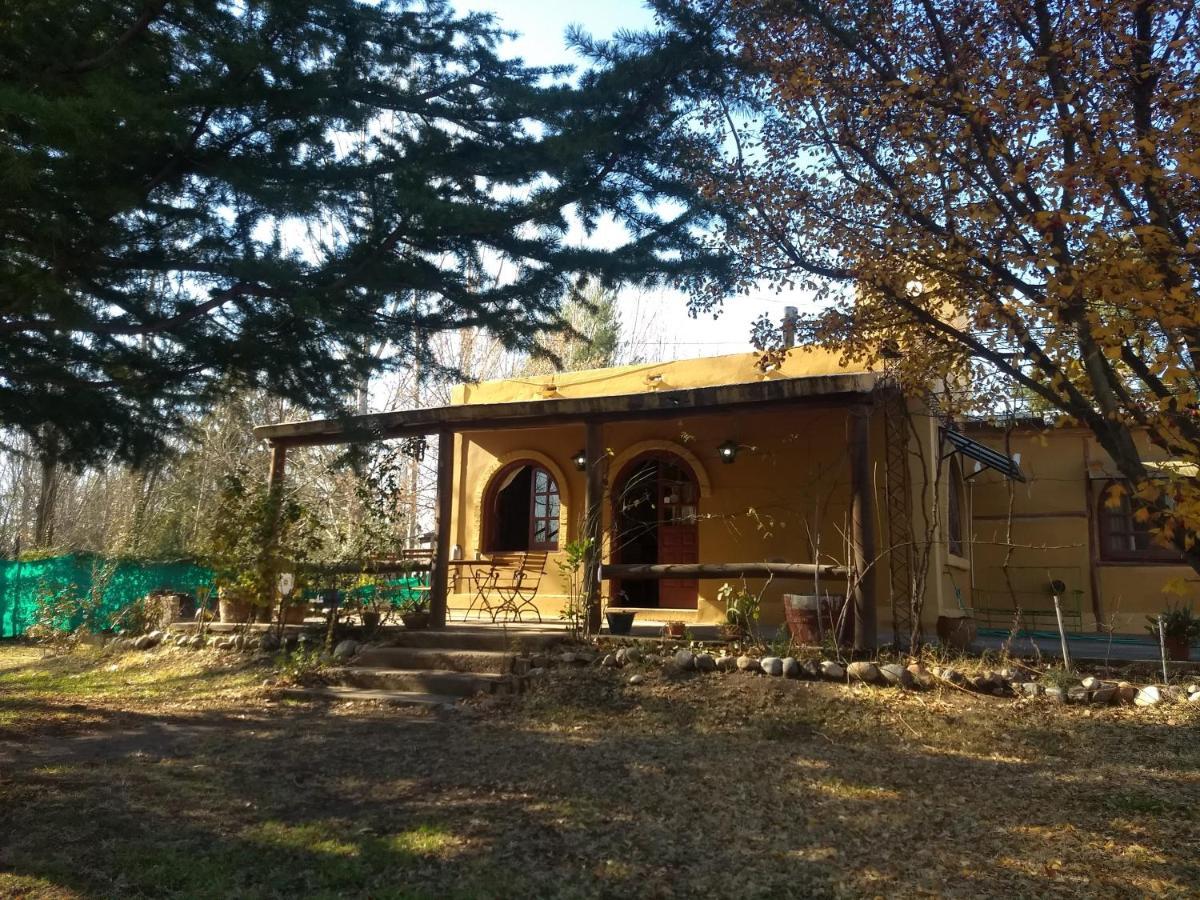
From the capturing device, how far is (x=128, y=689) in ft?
28.9

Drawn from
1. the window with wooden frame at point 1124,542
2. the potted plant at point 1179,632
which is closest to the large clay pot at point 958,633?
the potted plant at point 1179,632

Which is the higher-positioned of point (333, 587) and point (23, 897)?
point (333, 587)

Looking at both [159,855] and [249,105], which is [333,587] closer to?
[159,855]

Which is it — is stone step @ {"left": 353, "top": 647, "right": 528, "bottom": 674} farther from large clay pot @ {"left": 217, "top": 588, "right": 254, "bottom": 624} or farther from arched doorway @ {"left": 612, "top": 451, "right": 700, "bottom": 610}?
arched doorway @ {"left": 612, "top": 451, "right": 700, "bottom": 610}

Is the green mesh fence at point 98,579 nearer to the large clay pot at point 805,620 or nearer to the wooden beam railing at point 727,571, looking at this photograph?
the wooden beam railing at point 727,571

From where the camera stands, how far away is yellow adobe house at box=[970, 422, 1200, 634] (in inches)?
510

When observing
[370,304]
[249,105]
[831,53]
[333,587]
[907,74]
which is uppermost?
[831,53]

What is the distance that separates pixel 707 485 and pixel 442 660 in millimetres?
4197

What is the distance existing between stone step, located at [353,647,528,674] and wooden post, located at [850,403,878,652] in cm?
285

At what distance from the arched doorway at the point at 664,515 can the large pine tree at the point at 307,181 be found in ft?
23.6

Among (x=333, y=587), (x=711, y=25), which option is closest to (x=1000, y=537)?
(x=333, y=587)

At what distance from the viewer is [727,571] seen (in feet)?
28.2

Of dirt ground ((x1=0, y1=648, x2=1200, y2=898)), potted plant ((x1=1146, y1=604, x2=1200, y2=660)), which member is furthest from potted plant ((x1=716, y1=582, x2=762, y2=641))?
potted plant ((x1=1146, y1=604, x2=1200, y2=660))

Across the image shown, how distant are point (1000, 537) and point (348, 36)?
12.3 m
